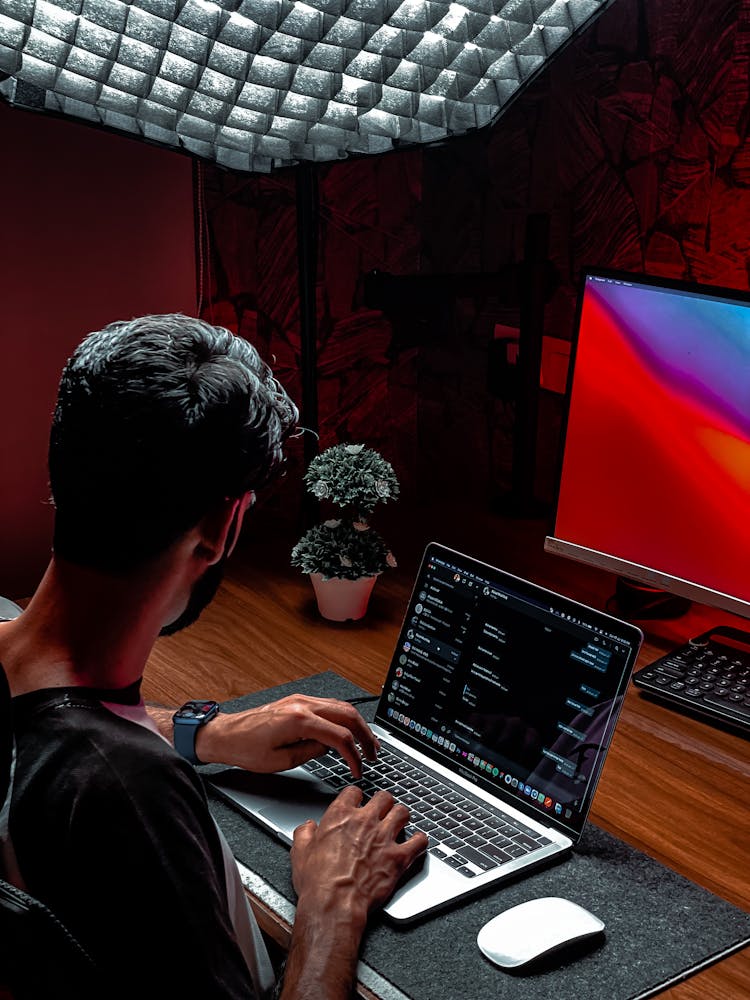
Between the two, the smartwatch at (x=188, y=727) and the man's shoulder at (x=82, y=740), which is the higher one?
the man's shoulder at (x=82, y=740)

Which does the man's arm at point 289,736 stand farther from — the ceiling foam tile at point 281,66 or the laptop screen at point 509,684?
the ceiling foam tile at point 281,66

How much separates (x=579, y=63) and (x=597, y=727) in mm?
1147

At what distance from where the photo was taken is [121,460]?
872 millimetres

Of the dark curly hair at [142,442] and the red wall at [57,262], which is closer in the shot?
the dark curly hair at [142,442]

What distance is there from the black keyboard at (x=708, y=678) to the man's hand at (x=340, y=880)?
42cm

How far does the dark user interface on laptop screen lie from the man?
20 centimetres

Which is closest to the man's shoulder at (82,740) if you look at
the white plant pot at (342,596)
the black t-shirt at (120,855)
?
the black t-shirt at (120,855)

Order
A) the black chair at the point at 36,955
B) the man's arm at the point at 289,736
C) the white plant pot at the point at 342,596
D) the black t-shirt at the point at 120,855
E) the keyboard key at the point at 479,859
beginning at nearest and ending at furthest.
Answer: the black chair at the point at 36,955
the black t-shirt at the point at 120,855
the keyboard key at the point at 479,859
the man's arm at the point at 289,736
the white plant pot at the point at 342,596

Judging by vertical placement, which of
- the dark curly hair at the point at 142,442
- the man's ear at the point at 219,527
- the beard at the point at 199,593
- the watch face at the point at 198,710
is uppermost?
the dark curly hair at the point at 142,442

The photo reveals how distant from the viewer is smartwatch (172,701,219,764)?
1.26m

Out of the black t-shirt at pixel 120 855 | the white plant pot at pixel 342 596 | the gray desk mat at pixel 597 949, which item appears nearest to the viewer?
the black t-shirt at pixel 120 855

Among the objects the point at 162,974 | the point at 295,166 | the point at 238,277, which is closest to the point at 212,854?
the point at 162,974

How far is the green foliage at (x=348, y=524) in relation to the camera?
1604 mm

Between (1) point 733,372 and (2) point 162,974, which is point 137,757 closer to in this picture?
(2) point 162,974
